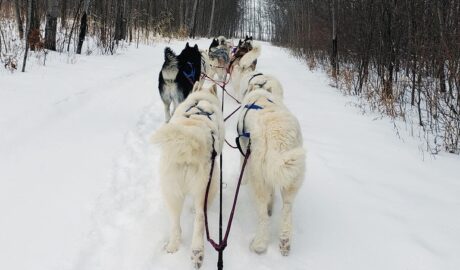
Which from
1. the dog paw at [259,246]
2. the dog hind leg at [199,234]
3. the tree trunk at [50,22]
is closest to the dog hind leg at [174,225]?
the dog hind leg at [199,234]

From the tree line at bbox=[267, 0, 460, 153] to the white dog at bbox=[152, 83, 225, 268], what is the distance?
3972 millimetres

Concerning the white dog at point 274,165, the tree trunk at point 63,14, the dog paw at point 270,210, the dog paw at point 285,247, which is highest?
the tree trunk at point 63,14

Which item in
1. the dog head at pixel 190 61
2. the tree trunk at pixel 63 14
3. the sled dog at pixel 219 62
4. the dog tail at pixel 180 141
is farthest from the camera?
the tree trunk at pixel 63 14

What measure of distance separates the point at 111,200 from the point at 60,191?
0.47m

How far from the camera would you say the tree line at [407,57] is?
5500 mm

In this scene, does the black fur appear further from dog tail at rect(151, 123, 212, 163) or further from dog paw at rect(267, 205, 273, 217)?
dog tail at rect(151, 123, 212, 163)

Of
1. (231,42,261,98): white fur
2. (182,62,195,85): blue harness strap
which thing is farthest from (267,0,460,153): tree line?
(182,62,195,85): blue harness strap

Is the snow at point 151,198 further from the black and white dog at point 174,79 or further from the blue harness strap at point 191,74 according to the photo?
the blue harness strap at point 191,74

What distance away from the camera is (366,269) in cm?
259

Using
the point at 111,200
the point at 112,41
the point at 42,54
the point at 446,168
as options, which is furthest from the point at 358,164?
the point at 112,41

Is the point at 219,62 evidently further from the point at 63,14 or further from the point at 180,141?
the point at 180,141

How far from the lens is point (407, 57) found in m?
7.11

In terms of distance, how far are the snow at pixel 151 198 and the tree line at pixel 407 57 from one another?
2.41ft

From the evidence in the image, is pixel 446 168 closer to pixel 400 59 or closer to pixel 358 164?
pixel 358 164
